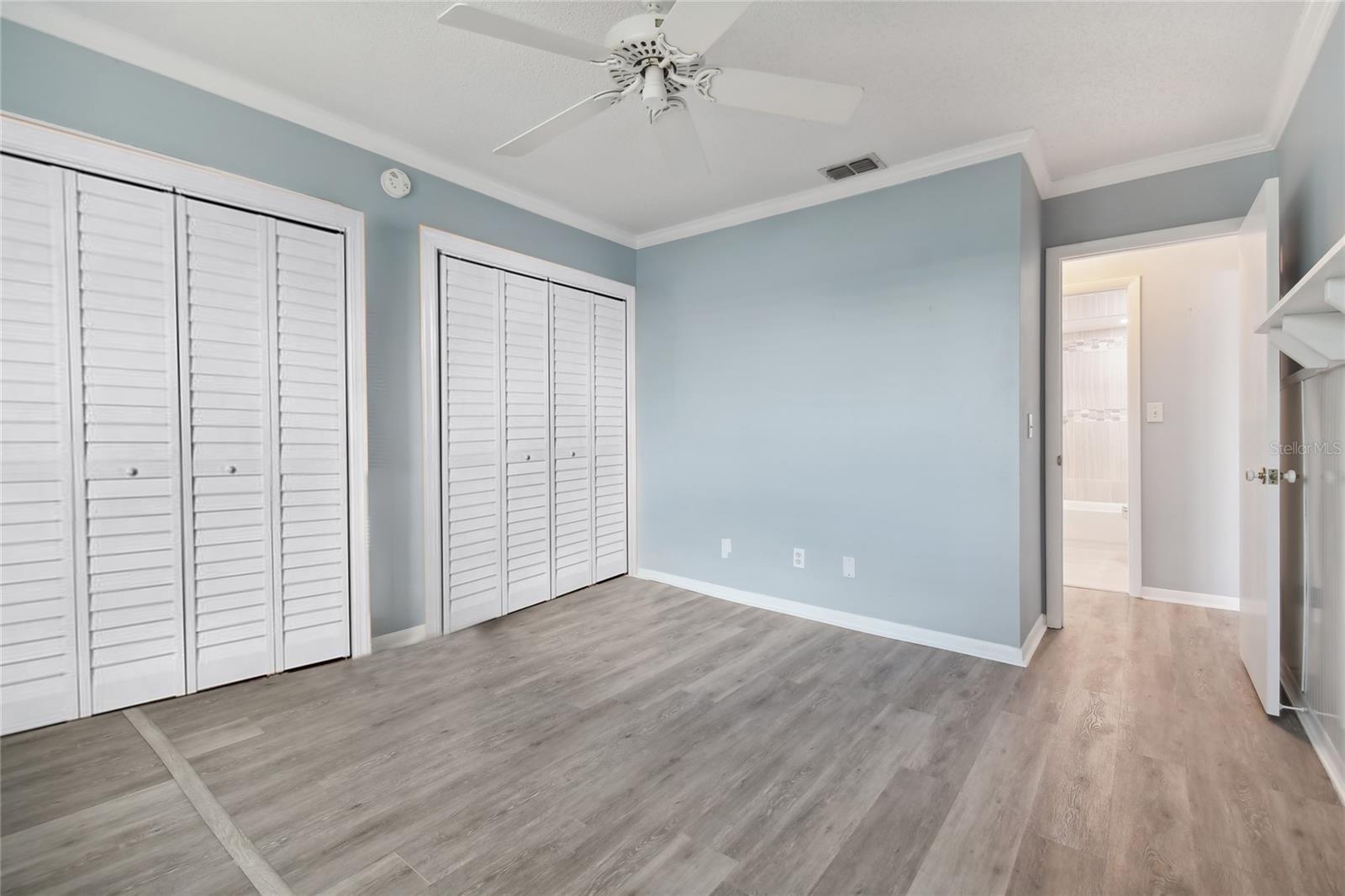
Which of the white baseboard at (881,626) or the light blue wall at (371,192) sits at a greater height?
the light blue wall at (371,192)

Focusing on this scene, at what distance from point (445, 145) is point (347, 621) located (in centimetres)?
243

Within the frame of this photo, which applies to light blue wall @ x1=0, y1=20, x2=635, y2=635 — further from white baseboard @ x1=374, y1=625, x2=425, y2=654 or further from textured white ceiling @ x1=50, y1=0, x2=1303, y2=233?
textured white ceiling @ x1=50, y1=0, x2=1303, y2=233

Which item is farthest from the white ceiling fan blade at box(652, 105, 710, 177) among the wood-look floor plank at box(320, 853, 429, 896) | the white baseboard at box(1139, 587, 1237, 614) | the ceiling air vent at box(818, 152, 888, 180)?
the white baseboard at box(1139, 587, 1237, 614)

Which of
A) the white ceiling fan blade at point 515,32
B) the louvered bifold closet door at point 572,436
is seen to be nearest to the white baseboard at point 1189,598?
the louvered bifold closet door at point 572,436

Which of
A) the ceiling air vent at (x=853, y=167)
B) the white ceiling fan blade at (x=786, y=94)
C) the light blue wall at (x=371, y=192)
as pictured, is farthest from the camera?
the ceiling air vent at (x=853, y=167)

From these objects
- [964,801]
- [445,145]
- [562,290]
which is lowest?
[964,801]

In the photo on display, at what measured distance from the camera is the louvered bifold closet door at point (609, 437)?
161 inches

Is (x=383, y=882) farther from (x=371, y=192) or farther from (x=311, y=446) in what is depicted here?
(x=371, y=192)

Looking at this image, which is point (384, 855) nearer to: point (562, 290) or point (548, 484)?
point (548, 484)

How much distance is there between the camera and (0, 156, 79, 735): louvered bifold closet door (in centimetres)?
195

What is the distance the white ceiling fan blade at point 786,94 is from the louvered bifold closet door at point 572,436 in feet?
7.01

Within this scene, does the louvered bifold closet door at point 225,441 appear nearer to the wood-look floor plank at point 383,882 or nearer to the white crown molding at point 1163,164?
the wood-look floor plank at point 383,882

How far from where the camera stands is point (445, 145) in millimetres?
2916

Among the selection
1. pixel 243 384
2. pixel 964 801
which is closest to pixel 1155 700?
pixel 964 801
